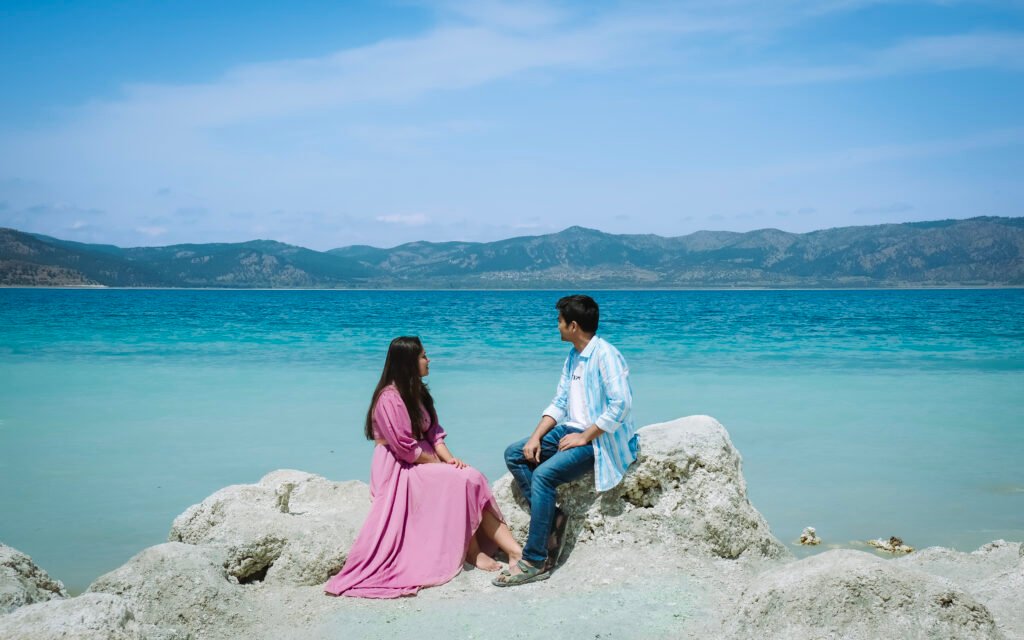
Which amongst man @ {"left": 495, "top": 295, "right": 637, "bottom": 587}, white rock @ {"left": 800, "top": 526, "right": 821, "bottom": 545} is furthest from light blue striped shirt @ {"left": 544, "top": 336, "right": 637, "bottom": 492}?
white rock @ {"left": 800, "top": 526, "right": 821, "bottom": 545}

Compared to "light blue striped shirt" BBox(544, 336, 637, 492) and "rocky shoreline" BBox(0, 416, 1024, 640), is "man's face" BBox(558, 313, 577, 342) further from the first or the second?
"rocky shoreline" BBox(0, 416, 1024, 640)

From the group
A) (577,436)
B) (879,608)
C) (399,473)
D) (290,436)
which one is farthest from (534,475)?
(290,436)

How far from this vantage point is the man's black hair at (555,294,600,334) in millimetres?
5281

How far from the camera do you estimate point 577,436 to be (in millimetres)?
5199

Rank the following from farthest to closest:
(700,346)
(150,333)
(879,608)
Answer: (150,333), (700,346), (879,608)

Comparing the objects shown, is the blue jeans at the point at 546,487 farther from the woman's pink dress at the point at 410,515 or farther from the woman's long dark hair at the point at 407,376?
the woman's long dark hair at the point at 407,376

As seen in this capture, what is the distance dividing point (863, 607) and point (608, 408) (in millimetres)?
1791

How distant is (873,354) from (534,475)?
23.1m

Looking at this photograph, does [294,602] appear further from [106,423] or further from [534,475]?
[106,423]

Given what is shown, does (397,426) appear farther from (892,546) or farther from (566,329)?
(892,546)

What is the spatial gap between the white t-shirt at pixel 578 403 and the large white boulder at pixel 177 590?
7.46 ft

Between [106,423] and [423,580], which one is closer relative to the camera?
[423,580]

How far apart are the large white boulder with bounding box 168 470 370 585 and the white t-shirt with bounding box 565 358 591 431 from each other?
170 centimetres

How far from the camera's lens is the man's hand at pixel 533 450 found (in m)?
5.39
